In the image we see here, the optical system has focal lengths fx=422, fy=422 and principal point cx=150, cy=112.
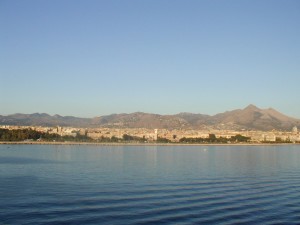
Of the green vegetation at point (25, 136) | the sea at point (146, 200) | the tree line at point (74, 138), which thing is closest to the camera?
the sea at point (146, 200)

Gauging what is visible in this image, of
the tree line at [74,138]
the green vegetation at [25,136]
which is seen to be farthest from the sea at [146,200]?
the tree line at [74,138]

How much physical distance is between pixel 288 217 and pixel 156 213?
5590 mm

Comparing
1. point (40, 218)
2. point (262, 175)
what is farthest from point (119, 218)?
point (262, 175)

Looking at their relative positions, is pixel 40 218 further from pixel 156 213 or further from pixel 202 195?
pixel 202 195

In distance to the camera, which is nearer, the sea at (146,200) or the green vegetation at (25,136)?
the sea at (146,200)

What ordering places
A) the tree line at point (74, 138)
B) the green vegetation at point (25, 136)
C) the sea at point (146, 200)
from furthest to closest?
1. the tree line at point (74, 138)
2. the green vegetation at point (25, 136)
3. the sea at point (146, 200)

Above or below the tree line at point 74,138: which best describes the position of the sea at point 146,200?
below

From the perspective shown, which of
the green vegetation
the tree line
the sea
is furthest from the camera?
the tree line

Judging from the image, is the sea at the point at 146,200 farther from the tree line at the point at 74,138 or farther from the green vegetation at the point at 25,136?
the tree line at the point at 74,138

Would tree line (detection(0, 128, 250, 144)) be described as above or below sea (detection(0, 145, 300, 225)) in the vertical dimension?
above

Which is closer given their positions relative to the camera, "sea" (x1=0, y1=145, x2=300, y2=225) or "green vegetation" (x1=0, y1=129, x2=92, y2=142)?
"sea" (x1=0, y1=145, x2=300, y2=225)

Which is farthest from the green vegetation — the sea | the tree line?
the sea

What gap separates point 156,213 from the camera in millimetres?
17438

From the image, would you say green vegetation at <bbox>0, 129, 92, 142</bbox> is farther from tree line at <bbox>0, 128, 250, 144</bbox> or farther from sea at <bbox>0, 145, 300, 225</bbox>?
sea at <bbox>0, 145, 300, 225</bbox>
